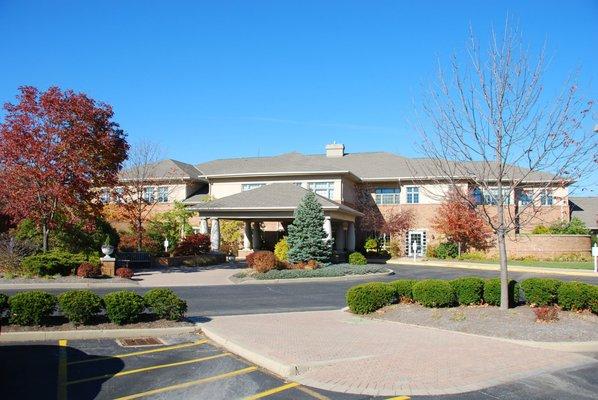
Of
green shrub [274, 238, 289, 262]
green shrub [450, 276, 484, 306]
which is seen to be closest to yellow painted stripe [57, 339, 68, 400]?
green shrub [450, 276, 484, 306]

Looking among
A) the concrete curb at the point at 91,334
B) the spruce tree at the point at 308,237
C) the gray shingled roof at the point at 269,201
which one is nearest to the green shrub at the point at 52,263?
the gray shingled roof at the point at 269,201

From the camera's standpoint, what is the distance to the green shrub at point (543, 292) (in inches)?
490

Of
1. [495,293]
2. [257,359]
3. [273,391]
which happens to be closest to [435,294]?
[495,293]

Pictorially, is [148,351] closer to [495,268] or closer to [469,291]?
[469,291]

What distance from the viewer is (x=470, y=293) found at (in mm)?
13297

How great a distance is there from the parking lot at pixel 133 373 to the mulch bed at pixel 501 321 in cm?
514

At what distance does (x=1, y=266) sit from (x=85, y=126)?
22.7 ft

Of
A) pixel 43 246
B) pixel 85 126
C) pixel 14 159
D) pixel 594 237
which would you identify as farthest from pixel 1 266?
pixel 594 237

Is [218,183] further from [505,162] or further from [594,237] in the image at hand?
[505,162]

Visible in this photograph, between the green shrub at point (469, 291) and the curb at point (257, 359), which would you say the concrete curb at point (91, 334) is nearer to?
the curb at point (257, 359)

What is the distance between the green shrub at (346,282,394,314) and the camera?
45.9ft

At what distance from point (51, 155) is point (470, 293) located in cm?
1837

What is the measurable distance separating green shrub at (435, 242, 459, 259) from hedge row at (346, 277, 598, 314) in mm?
25053

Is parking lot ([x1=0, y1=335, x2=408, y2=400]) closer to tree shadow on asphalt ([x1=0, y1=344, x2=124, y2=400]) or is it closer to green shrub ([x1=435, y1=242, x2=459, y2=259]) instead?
tree shadow on asphalt ([x1=0, y1=344, x2=124, y2=400])
